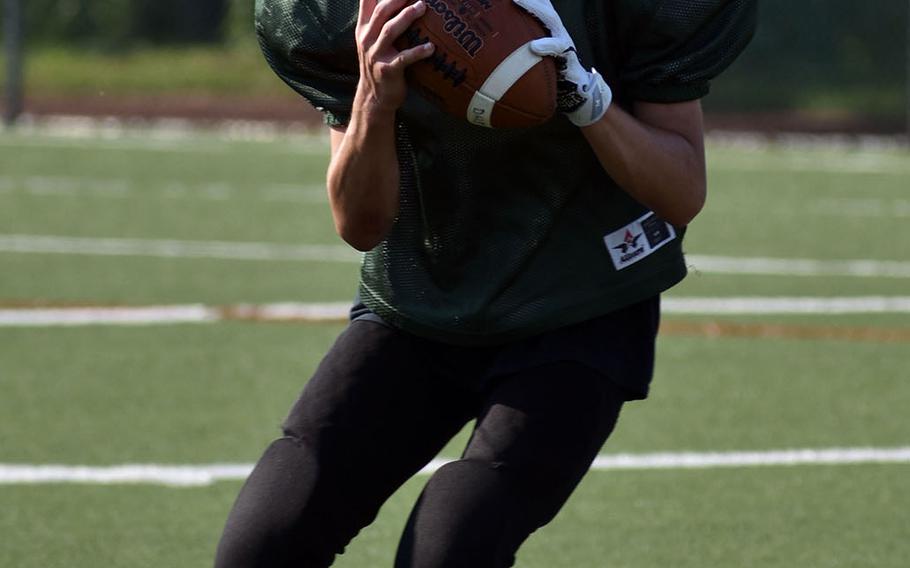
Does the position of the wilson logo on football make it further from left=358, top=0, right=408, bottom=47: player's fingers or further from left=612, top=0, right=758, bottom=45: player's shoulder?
left=612, top=0, right=758, bottom=45: player's shoulder

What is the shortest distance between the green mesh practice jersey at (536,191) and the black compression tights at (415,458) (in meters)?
0.12

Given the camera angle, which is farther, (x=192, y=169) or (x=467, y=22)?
(x=192, y=169)

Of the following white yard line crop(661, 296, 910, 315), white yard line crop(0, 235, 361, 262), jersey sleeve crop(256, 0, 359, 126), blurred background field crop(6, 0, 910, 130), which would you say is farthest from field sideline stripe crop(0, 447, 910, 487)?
blurred background field crop(6, 0, 910, 130)

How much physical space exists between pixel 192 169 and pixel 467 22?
11700 millimetres

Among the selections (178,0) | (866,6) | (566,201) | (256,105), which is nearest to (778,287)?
(566,201)

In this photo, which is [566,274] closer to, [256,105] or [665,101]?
[665,101]

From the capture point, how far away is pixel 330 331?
26.5 feet

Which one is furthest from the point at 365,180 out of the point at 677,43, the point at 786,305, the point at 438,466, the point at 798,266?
the point at 798,266

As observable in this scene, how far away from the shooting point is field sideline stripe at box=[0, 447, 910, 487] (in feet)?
18.5

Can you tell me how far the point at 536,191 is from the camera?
3564 mm

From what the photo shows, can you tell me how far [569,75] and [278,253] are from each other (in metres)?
7.19

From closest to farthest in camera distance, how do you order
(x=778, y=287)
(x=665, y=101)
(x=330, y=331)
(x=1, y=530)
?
(x=665, y=101)
(x=1, y=530)
(x=330, y=331)
(x=778, y=287)

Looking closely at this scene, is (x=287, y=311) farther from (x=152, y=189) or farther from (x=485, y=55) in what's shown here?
(x=485, y=55)

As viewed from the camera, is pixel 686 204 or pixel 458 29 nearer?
pixel 458 29
